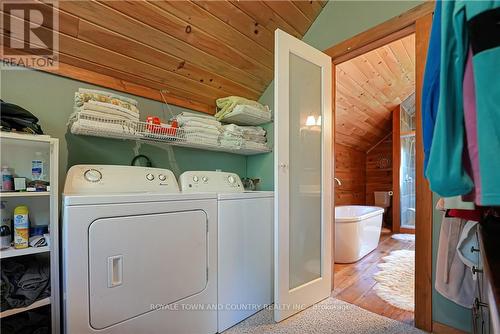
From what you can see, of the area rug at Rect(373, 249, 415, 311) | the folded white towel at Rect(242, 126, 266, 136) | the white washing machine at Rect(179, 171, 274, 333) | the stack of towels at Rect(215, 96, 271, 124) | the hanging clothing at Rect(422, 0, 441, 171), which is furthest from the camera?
the folded white towel at Rect(242, 126, 266, 136)

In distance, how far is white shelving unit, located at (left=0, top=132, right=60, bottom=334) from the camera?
1076 mm

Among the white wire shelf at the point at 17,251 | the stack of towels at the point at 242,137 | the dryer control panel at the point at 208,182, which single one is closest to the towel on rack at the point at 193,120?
the stack of towels at the point at 242,137

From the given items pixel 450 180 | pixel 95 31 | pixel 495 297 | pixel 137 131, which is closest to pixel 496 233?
pixel 495 297

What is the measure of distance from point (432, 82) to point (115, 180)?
1.60 meters

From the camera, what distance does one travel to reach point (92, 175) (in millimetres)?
1418

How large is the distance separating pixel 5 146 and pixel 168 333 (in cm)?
139

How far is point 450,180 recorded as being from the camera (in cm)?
43

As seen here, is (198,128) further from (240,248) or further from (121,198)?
(240,248)

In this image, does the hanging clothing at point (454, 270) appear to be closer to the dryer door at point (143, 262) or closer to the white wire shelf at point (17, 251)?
the dryer door at point (143, 262)

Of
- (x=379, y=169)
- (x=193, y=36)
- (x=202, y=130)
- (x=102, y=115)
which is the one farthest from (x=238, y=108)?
(x=379, y=169)

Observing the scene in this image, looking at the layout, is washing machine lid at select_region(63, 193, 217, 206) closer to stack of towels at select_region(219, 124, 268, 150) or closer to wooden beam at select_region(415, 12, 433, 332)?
stack of towels at select_region(219, 124, 268, 150)

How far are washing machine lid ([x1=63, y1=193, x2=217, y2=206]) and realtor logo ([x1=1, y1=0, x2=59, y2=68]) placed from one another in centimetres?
91

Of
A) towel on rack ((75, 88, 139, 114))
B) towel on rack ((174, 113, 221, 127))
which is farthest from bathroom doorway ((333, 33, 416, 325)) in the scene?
towel on rack ((75, 88, 139, 114))

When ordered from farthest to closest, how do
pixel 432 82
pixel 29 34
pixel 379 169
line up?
1. pixel 379 169
2. pixel 29 34
3. pixel 432 82
